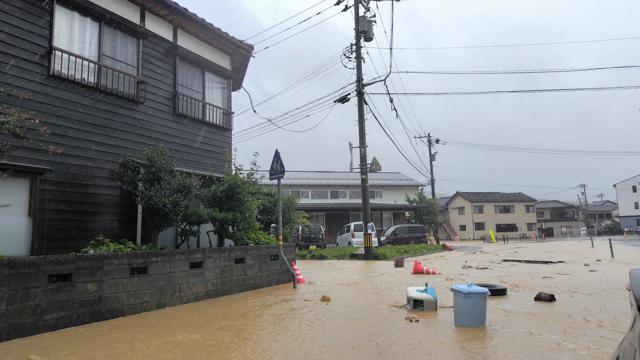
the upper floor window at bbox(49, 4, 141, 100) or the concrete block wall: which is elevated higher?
the upper floor window at bbox(49, 4, 141, 100)

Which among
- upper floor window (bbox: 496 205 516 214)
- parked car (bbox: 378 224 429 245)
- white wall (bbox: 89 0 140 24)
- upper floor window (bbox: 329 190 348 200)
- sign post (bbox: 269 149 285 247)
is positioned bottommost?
parked car (bbox: 378 224 429 245)

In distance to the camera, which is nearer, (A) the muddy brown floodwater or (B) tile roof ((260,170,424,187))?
(A) the muddy brown floodwater

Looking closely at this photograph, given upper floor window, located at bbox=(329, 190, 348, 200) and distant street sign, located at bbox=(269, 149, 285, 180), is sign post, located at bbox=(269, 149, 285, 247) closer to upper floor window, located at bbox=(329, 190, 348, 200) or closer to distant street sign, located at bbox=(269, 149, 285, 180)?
distant street sign, located at bbox=(269, 149, 285, 180)

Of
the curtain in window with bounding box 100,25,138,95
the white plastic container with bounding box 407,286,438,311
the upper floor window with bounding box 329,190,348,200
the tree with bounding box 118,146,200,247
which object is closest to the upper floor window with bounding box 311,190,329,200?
the upper floor window with bounding box 329,190,348,200

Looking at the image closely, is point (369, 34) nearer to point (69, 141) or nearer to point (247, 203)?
point (247, 203)

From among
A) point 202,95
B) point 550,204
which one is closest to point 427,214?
point 202,95

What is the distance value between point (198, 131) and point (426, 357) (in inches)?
351

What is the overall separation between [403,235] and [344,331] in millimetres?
22984

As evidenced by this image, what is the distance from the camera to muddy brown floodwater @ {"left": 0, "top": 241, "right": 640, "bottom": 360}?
5.17 metres

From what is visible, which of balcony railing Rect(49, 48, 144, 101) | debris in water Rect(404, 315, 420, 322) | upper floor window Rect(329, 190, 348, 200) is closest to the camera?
debris in water Rect(404, 315, 420, 322)

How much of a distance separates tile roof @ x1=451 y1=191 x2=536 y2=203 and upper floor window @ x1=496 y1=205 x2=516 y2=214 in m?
0.75

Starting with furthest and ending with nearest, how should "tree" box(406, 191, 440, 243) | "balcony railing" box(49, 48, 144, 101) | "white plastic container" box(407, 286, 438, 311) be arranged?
1. "tree" box(406, 191, 440, 243)
2. "balcony railing" box(49, 48, 144, 101)
3. "white plastic container" box(407, 286, 438, 311)

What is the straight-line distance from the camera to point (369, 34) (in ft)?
65.5

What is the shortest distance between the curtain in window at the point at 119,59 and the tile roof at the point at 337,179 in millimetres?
31108
